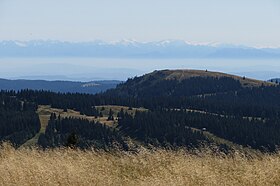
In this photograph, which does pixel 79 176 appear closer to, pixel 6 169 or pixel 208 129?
pixel 6 169

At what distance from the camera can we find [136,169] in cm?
1219

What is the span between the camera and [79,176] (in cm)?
1070

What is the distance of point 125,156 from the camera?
46.1ft

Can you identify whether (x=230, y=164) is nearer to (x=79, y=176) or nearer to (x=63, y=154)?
(x=79, y=176)

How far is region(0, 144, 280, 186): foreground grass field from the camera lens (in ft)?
33.7

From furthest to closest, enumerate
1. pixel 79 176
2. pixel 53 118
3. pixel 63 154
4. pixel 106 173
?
pixel 53 118 → pixel 63 154 → pixel 106 173 → pixel 79 176

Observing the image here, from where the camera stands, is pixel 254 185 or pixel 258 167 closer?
pixel 254 185

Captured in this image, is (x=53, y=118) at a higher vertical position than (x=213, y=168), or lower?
lower

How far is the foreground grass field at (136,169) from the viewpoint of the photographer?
33.7 ft

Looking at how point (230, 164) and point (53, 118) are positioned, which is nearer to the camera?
point (230, 164)

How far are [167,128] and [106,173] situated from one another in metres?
169

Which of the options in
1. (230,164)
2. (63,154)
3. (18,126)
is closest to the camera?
(230,164)

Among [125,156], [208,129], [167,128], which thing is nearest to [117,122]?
[167,128]

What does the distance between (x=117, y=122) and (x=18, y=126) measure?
4151cm
